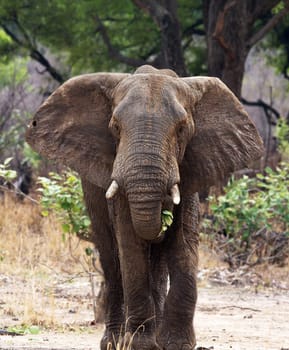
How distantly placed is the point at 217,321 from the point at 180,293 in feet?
9.53

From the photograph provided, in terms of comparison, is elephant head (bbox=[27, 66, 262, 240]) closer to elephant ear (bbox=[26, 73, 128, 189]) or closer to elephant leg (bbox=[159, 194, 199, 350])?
elephant ear (bbox=[26, 73, 128, 189])

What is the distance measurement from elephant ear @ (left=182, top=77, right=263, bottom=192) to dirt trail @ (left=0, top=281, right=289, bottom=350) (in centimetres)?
141

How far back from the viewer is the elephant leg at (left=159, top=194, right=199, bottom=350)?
20.9ft

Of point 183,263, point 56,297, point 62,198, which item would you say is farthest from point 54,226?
point 183,263

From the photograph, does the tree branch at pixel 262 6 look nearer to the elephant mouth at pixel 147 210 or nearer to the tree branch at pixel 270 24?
the tree branch at pixel 270 24

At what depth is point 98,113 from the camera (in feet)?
22.1

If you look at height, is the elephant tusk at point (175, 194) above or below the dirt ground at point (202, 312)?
above

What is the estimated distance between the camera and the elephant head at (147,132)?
575 centimetres

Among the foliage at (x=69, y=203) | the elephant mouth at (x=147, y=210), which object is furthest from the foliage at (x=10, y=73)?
the elephant mouth at (x=147, y=210)

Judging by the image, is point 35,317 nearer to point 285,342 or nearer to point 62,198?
point 62,198

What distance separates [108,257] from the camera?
738 centimetres

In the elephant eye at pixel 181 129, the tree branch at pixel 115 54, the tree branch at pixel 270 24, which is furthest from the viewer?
the tree branch at pixel 115 54

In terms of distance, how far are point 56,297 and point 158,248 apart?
12.3 feet

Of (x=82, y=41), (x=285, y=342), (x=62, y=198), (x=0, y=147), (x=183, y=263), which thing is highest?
(x=82, y=41)
